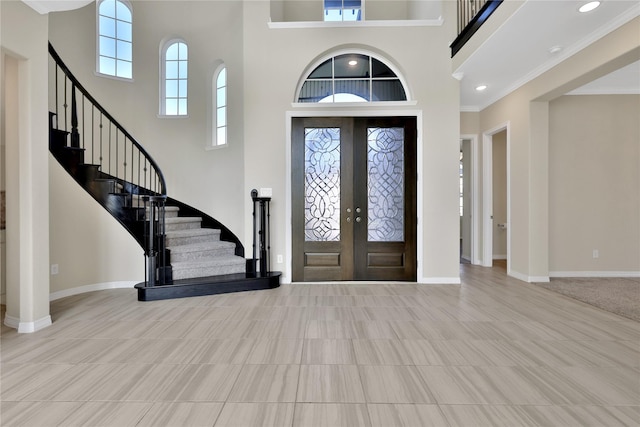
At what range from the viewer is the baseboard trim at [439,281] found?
4.48m

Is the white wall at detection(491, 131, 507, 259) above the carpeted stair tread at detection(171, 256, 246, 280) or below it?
above

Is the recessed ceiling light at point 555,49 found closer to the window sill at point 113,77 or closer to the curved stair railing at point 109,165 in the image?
the curved stair railing at point 109,165

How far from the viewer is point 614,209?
16.2 ft

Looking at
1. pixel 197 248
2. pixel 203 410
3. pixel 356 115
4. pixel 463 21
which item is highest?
pixel 463 21

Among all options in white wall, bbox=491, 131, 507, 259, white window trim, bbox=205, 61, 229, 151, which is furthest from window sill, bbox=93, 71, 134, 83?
white wall, bbox=491, 131, 507, 259

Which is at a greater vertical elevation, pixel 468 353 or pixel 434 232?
pixel 434 232

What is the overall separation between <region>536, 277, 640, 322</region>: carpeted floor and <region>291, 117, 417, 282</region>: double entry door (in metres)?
2.03

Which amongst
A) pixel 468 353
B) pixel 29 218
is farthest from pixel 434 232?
pixel 29 218

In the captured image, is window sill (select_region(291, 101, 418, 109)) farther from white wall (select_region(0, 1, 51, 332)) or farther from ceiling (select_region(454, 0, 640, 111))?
white wall (select_region(0, 1, 51, 332))

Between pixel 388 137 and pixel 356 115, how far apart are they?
1.89ft

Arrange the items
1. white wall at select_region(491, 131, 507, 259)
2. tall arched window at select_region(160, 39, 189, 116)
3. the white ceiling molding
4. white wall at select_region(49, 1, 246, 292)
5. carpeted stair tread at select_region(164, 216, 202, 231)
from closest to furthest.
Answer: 1. the white ceiling molding
2. carpeted stair tread at select_region(164, 216, 202, 231)
3. white wall at select_region(49, 1, 246, 292)
4. tall arched window at select_region(160, 39, 189, 116)
5. white wall at select_region(491, 131, 507, 259)

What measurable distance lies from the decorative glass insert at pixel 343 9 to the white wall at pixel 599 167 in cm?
375

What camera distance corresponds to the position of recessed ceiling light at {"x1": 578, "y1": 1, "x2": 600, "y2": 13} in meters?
2.86

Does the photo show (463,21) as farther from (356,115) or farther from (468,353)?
(468,353)
